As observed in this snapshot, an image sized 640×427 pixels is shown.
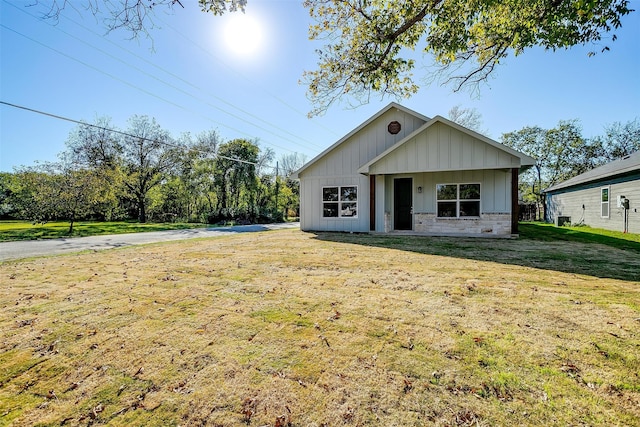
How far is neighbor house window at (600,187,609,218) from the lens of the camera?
14.3 meters

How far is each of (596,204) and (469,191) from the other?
32.6ft

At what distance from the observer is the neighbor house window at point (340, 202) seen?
12812 mm

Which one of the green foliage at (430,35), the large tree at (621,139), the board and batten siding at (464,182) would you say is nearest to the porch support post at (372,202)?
the board and batten siding at (464,182)

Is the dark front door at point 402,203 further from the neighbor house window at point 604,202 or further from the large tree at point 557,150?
the large tree at point 557,150

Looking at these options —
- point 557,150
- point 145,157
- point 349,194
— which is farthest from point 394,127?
point 557,150

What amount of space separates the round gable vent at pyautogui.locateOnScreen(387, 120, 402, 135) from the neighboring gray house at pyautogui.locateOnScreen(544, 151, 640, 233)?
9.40 meters

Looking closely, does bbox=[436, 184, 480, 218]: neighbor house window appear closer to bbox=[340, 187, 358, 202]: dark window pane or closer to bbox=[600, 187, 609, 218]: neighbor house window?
bbox=[340, 187, 358, 202]: dark window pane

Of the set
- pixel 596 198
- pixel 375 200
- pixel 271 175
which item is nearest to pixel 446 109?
pixel 596 198

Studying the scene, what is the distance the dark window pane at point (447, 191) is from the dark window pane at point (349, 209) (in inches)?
138

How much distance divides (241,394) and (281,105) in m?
27.8

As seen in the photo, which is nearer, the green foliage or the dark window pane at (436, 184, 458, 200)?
the green foliage

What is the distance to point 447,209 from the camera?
1170 cm

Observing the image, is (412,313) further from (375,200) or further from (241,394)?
(375,200)

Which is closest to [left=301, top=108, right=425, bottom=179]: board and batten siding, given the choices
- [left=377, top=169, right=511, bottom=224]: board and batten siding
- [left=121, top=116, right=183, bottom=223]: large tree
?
[left=377, top=169, right=511, bottom=224]: board and batten siding
